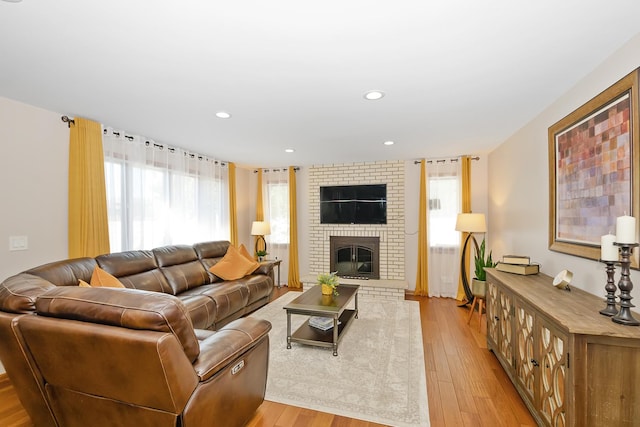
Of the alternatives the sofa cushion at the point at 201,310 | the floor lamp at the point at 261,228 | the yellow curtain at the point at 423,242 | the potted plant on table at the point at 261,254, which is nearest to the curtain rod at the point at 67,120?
the sofa cushion at the point at 201,310

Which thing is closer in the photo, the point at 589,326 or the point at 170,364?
the point at 170,364

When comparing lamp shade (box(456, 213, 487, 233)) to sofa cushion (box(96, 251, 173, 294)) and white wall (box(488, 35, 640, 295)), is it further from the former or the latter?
sofa cushion (box(96, 251, 173, 294))

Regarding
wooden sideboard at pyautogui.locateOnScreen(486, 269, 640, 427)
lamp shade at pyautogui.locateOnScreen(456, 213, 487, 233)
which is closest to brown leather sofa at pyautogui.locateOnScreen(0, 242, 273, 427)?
wooden sideboard at pyautogui.locateOnScreen(486, 269, 640, 427)

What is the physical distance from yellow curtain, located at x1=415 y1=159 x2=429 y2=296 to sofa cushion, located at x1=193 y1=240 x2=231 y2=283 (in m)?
3.25

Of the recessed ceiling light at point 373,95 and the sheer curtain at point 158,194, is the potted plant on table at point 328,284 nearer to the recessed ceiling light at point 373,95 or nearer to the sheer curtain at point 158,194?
the recessed ceiling light at point 373,95

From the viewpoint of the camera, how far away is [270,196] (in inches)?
228

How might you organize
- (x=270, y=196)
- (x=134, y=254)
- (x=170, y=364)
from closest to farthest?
(x=170, y=364)
(x=134, y=254)
(x=270, y=196)

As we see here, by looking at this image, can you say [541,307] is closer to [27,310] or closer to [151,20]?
[151,20]

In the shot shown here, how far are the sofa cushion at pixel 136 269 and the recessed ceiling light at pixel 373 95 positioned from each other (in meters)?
2.96

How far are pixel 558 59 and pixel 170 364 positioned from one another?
2800 millimetres

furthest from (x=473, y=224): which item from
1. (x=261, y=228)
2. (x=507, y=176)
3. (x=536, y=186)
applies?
(x=261, y=228)

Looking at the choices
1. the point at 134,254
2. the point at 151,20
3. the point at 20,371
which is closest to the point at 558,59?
the point at 151,20

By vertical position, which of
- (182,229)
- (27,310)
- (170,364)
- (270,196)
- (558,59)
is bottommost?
(170,364)

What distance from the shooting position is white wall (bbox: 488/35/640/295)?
1.87 m
